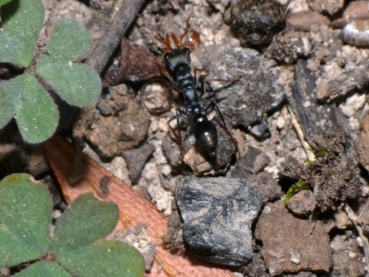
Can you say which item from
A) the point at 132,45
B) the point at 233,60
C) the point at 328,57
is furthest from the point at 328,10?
the point at 132,45

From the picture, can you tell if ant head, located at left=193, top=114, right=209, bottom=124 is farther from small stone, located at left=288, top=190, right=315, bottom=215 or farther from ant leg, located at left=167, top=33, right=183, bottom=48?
small stone, located at left=288, top=190, right=315, bottom=215

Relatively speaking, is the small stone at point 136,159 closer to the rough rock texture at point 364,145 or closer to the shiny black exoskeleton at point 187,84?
the shiny black exoskeleton at point 187,84

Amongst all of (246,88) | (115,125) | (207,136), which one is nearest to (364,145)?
(246,88)

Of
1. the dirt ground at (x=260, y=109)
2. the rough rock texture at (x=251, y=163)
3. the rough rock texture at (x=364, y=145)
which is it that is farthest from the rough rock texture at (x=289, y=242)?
the rough rock texture at (x=364, y=145)

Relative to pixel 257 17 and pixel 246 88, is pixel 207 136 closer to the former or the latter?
pixel 246 88

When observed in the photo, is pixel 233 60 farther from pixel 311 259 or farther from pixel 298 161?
pixel 311 259

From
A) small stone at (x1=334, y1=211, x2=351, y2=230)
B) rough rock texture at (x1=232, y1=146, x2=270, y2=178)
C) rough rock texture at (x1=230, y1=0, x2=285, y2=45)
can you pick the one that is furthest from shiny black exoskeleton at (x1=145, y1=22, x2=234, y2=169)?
Answer: small stone at (x1=334, y1=211, x2=351, y2=230)

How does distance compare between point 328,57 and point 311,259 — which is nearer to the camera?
point 311,259
